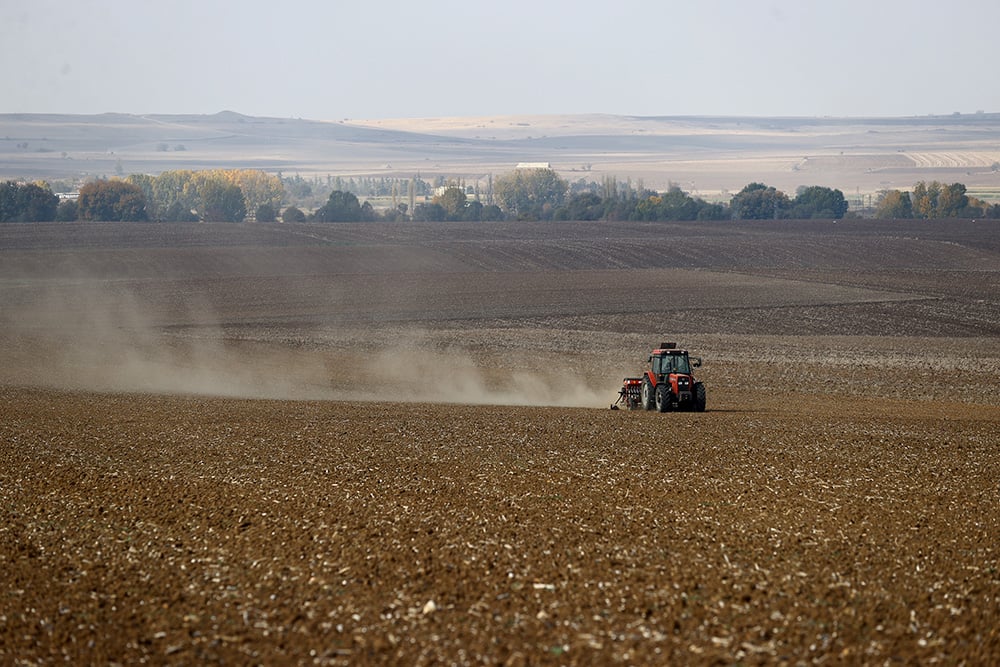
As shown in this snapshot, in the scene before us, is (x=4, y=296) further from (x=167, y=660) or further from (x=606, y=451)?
(x=167, y=660)

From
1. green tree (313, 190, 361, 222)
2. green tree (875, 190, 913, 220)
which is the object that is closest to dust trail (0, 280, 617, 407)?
green tree (313, 190, 361, 222)

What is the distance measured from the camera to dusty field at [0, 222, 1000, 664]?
1088 centimetres

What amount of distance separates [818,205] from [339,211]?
57094 millimetres

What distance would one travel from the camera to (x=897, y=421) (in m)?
27.4

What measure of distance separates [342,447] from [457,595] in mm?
10648

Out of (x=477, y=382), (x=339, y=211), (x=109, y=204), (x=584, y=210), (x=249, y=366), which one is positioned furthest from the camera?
(x=339, y=211)

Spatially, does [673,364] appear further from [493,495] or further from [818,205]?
[818,205]

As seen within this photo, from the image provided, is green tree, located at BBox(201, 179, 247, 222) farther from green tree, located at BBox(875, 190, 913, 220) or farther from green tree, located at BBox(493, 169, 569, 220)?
green tree, located at BBox(875, 190, 913, 220)

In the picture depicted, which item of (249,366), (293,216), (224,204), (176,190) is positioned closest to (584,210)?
(293,216)

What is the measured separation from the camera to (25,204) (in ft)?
408

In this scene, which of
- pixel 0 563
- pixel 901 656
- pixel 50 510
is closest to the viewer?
pixel 901 656

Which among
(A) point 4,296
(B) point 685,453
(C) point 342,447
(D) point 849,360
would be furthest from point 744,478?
(A) point 4,296

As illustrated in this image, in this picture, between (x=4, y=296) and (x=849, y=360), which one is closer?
(x=849, y=360)

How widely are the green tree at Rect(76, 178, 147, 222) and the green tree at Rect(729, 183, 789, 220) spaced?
226 ft
